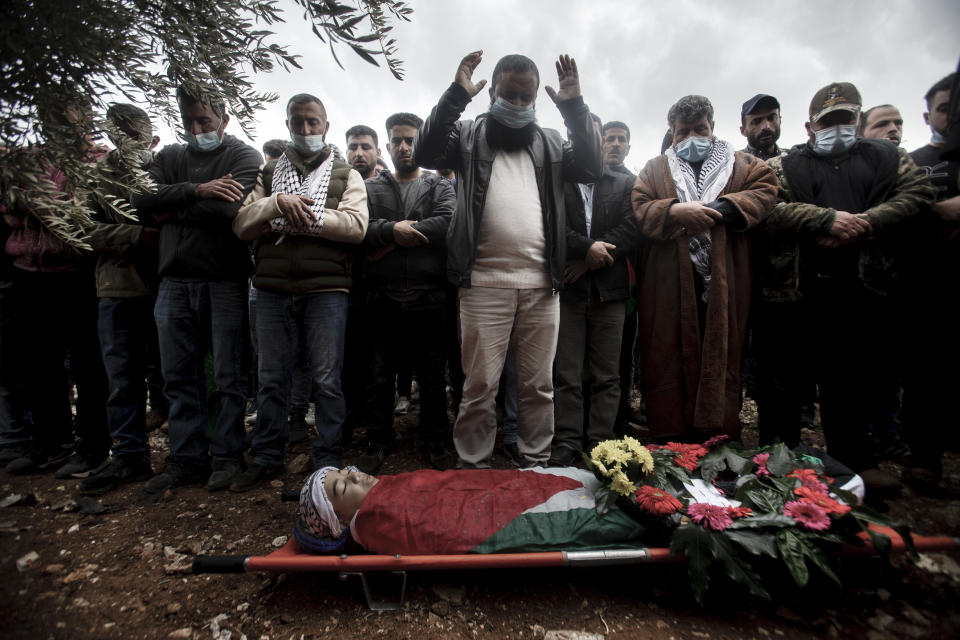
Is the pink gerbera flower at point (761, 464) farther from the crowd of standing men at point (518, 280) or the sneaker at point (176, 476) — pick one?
the sneaker at point (176, 476)

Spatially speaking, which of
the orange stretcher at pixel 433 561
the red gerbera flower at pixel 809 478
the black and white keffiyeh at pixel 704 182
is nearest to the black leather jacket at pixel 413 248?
the black and white keffiyeh at pixel 704 182

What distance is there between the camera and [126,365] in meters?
3.06

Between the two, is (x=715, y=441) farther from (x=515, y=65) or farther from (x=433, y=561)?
(x=515, y=65)

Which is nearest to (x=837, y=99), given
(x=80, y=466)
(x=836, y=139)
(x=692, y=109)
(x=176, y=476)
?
(x=836, y=139)

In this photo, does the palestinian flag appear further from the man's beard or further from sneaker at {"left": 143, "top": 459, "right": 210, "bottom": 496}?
the man's beard

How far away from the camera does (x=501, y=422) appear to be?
4320 millimetres

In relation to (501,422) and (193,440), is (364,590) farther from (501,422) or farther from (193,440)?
(501,422)

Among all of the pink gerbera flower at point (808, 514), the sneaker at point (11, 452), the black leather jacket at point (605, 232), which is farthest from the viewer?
the sneaker at point (11, 452)

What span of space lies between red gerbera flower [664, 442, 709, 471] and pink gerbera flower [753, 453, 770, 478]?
24 centimetres

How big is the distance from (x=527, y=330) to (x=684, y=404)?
112 centimetres

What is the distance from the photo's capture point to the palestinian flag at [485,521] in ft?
6.33

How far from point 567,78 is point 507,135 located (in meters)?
0.48

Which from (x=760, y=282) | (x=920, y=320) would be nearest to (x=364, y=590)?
(x=760, y=282)

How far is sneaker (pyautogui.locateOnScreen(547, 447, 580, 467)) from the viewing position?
3.11m
